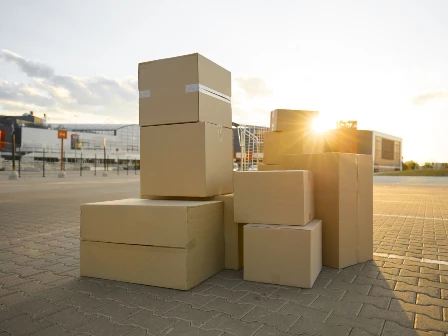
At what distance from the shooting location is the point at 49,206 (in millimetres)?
7684

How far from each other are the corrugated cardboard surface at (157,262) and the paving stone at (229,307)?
1.14 ft

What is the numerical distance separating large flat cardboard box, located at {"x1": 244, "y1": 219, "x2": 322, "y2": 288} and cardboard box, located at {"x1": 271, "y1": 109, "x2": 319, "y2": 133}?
6.02 feet

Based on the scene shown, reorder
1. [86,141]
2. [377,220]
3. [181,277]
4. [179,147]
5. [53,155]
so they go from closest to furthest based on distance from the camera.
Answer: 1. [181,277]
2. [179,147]
3. [377,220]
4. [53,155]
5. [86,141]

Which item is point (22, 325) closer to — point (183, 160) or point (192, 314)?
point (192, 314)

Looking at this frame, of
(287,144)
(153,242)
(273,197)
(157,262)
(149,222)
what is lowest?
(157,262)

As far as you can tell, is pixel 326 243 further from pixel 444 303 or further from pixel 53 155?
pixel 53 155

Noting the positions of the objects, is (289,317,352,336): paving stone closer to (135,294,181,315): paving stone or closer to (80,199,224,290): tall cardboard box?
(135,294,181,315): paving stone

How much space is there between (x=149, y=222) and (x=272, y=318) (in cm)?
124

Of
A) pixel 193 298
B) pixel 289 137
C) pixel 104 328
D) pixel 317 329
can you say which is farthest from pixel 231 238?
pixel 289 137

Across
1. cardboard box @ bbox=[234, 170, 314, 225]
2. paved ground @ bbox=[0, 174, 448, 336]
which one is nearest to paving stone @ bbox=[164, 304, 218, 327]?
paved ground @ bbox=[0, 174, 448, 336]

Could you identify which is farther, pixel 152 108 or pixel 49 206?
pixel 49 206

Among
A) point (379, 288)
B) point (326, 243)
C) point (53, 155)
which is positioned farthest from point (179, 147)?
point (53, 155)

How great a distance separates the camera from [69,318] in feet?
6.82

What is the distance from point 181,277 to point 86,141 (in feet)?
205
